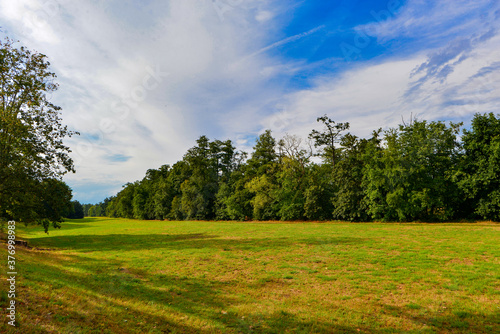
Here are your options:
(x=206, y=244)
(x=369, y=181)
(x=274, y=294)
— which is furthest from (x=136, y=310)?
(x=369, y=181)

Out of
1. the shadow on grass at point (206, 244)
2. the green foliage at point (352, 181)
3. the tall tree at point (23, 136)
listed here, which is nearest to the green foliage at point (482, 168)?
the green foliage at point (352, 181)

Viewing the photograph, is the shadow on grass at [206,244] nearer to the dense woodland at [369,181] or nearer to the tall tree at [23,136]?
the tall tree at [23,136]

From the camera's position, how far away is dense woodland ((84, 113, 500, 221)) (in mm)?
30531

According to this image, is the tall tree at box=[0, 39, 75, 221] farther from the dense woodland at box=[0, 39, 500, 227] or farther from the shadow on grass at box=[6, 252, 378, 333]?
the shadow on grass at box=[6, 252, 378, 333]

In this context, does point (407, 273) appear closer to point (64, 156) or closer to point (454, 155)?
point (64, 156)

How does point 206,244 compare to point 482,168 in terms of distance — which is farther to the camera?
point 482,168

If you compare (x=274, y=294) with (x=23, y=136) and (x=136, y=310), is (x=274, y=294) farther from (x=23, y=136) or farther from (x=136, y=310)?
(x=23, y=136)

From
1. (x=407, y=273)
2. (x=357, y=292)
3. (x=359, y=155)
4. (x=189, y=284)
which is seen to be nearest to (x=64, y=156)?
(x=189, y=284)

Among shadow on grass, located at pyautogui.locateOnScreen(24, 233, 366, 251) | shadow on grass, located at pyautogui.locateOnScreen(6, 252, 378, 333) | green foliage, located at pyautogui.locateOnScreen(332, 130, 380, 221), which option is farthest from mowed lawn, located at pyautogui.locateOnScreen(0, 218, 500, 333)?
green foliage, located at pyautogui.locateOnScreen(332, 130, 380, 221)

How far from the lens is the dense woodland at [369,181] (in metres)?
30.5

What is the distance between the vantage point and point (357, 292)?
29.1 feet

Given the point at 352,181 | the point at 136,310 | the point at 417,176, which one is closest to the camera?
the point at 136,310

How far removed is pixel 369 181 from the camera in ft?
124

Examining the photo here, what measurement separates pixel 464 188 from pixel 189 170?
212ft
